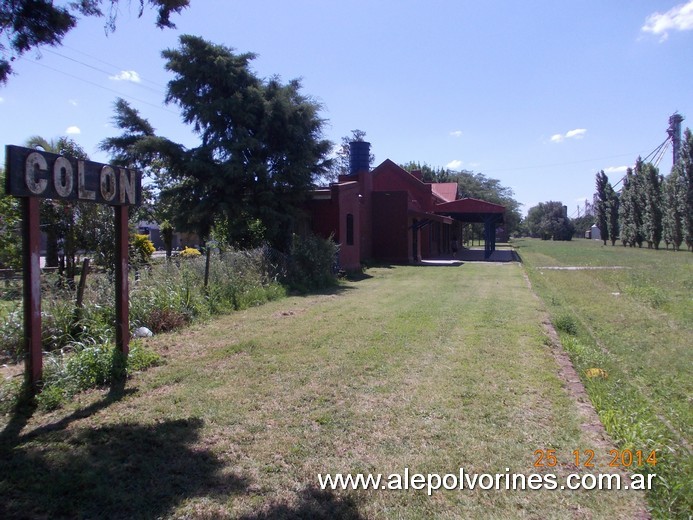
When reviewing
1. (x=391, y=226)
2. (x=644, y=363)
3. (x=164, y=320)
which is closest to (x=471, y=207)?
(x=391, y=226)

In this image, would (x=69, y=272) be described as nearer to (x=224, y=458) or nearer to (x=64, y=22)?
(x=64, y=22)

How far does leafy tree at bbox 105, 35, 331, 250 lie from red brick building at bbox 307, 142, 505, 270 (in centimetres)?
227

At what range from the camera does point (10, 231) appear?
13531 mm

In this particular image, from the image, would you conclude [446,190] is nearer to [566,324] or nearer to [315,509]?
[566,324]

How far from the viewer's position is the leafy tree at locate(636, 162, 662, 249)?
157ft

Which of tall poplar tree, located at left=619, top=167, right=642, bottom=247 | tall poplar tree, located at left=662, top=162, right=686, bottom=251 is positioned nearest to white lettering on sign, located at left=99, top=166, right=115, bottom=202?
tall poplar tree, located at left=662, top=162, right=686, bottom=251

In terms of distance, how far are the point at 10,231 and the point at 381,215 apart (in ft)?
57.6

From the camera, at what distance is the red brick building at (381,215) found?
826 inches

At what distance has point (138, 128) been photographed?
18.2 m

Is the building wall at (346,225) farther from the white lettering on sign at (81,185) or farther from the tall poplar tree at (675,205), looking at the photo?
the tall poplar tree at (675,205)

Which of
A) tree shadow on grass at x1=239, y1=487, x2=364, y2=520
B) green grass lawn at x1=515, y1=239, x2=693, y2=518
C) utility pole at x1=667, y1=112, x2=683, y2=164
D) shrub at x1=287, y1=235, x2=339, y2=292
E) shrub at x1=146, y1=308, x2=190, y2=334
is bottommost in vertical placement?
tree shadow on grass at x1=239, y1=487, x2=364, y2=520

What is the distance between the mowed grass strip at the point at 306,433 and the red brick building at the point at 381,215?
38.1ft

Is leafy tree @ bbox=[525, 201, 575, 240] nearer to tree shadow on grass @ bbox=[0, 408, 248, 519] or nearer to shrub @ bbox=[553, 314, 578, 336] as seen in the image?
shrub @ bbox=[553, 314, 578, 336]

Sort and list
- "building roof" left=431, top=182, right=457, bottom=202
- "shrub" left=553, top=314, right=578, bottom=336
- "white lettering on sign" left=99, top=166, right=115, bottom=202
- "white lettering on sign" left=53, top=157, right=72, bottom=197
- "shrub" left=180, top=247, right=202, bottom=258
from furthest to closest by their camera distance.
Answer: "building roof" left=431, top=182, right=457, bottom=202 < "shrub" left=180, top=247, right=202, bottom=258 < "shrub" left=553, top=314, right=578, bottom=336 < "white lettering on sign" left=99, top=166, right=115, bottom=202 < "white lettering on sign" left=53, top=157, right=72, bottom=197
